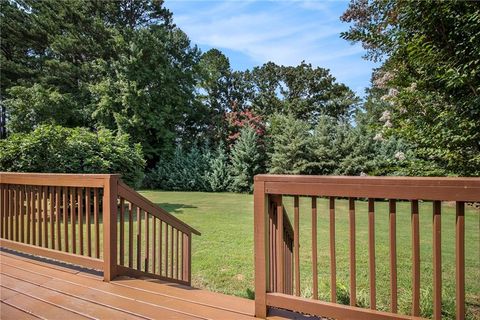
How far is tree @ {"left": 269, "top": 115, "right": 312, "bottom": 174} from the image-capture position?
A: 13805 mm

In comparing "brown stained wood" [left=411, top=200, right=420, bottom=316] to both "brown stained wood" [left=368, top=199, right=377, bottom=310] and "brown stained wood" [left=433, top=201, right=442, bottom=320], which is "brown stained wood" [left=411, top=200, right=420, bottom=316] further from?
"brown stained wood" [left=368, top=199, right=377, bottom=310]

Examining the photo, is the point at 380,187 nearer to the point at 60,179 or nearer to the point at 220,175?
the point at 60,179

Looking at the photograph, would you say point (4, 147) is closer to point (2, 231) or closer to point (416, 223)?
point (2, 231)

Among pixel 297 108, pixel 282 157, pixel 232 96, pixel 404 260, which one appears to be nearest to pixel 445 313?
pixel 404 260

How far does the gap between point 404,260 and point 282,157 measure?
920 cm

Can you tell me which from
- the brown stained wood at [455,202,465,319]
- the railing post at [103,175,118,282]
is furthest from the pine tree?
the brown stained wood at [455,202,465,319]

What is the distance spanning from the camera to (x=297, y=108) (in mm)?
20219

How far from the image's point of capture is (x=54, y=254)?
291 cm

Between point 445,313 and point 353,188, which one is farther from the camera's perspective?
point 445,313

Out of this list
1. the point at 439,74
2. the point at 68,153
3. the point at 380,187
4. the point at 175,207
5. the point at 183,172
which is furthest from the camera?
the point at 183,172

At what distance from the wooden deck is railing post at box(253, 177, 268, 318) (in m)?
0.15

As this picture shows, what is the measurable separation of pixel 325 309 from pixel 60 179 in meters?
2.37

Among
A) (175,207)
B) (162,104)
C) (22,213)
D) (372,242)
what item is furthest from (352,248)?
(162,104)

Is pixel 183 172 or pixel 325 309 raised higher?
pixel 183 172
